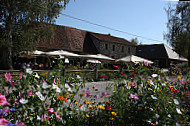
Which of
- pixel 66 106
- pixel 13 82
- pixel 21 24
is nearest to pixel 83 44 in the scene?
pixel 21 24

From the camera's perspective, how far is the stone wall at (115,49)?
3097 cm

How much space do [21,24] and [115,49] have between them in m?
21.3

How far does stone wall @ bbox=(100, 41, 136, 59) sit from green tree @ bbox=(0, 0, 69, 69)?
16.7m

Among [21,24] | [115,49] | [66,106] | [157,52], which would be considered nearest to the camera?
[66,106]

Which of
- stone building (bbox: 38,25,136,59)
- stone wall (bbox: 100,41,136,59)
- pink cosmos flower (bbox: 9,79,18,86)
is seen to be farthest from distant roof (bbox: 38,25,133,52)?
pink cosmos flower (bbox: 9,79,18,86)

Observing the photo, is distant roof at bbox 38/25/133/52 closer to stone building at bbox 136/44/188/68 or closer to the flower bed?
stone building at bbox 136/44/188/68

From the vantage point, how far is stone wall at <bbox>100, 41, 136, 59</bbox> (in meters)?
31.0

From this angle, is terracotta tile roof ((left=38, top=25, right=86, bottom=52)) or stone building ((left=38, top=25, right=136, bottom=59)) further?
stone building ((left=38, top=25, right=136, bottom=59))

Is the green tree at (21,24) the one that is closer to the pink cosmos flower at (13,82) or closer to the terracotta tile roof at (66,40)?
the terracotta tile roof at (66,40)

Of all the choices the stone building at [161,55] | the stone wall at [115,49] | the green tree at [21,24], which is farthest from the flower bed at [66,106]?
the stone building at [161,55]

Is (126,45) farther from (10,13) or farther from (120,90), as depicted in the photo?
(120,90)

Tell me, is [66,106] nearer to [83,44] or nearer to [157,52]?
[83,44]

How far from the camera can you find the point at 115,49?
3297cm

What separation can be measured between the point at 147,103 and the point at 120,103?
0.44m
